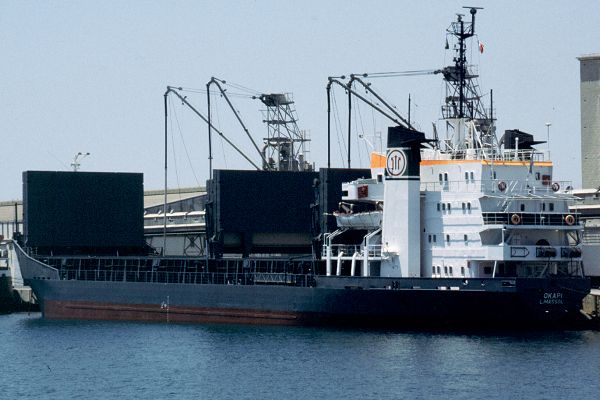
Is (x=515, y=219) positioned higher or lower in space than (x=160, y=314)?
higher

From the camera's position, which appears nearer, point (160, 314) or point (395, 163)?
point (395, 163)

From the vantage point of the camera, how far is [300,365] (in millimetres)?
52219

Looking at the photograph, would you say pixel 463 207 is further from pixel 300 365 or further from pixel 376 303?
pixel 300 365

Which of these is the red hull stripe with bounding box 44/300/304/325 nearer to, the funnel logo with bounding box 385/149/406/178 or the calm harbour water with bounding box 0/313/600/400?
the calm harbour water with bounding box 0/313/600/400

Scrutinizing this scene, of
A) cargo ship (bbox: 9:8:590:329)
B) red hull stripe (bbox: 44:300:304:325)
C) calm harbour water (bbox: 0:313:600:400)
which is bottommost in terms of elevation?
calm harbour water (bbox: 0:313:600:400)

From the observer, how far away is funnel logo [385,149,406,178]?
6047cm

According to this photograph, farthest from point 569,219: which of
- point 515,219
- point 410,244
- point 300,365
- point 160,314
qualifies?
point 160,314

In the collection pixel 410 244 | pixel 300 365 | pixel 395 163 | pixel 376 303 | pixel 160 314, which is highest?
pixel 395 163

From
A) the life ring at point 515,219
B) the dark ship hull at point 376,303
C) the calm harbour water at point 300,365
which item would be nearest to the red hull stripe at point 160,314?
the dark ship hull at point 376,303

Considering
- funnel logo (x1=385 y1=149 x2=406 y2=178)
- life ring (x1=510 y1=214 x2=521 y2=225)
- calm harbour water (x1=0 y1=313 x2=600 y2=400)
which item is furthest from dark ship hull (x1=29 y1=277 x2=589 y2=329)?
funnel logo (x1=385 y1=149 x2=406 y2=178)

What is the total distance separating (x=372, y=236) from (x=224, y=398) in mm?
17572

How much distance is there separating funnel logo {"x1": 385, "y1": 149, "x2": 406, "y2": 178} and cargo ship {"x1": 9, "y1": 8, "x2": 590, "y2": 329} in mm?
50

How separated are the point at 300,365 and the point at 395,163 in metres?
11.8

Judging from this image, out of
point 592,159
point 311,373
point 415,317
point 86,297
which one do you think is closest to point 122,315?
point 86,297
